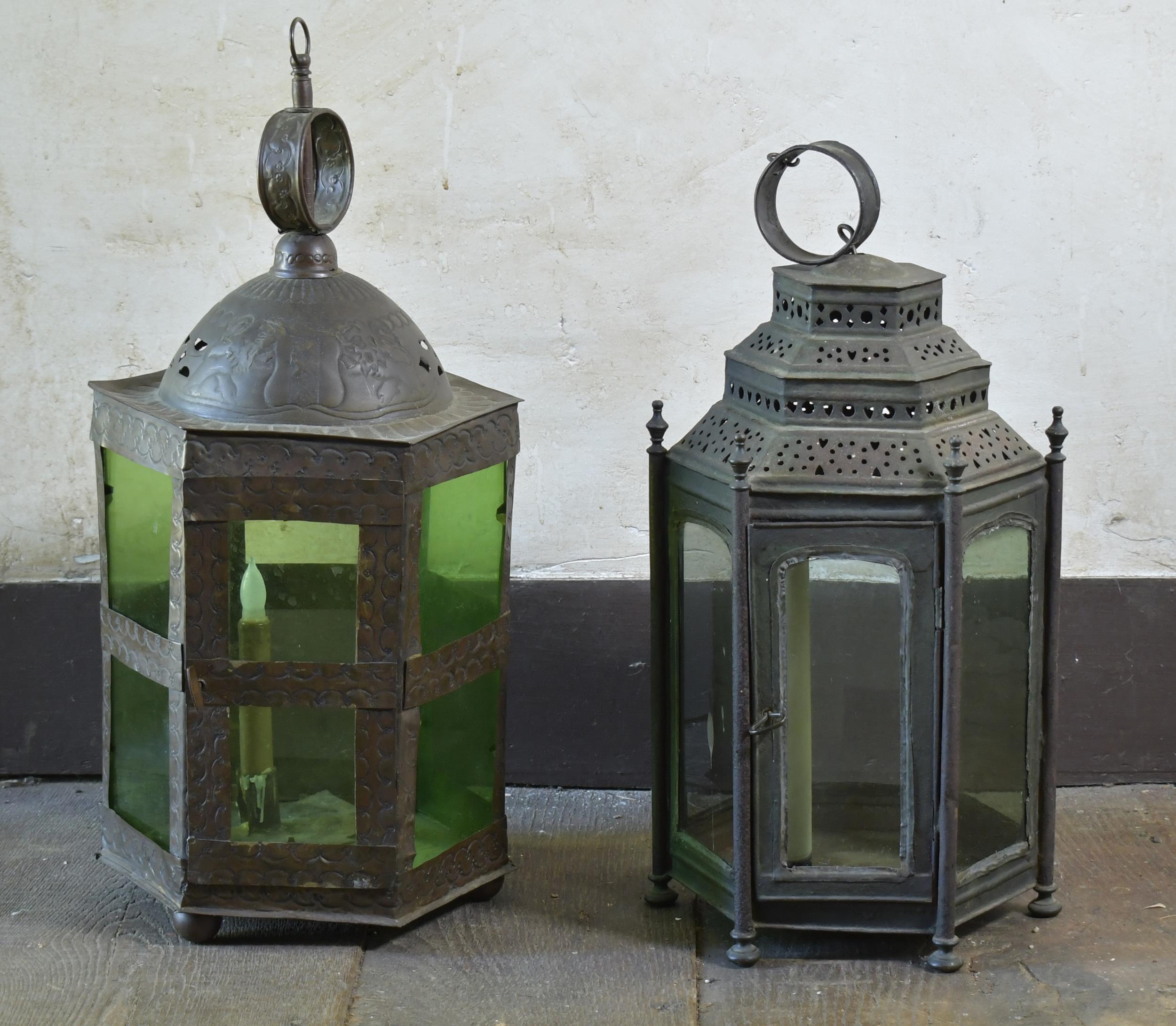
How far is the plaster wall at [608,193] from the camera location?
2.53 metres

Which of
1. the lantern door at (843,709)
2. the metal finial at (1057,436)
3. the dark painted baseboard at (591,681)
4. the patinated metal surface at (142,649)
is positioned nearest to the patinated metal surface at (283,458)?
the patinated metal surface at (142,649)

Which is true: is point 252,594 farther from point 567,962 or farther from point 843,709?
point 843,709

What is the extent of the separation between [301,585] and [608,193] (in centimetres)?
85

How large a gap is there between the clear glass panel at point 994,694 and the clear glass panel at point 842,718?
Result: 10cm

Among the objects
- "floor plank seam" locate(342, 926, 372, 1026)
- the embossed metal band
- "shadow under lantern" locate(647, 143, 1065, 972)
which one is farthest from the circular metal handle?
"floor plank seam" locate(342, 926, 372, 1026)

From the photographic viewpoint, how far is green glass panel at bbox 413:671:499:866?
2.29 metres

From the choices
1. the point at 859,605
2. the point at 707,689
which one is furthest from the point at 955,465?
the point at 707,689

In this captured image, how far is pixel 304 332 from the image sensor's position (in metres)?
2.06

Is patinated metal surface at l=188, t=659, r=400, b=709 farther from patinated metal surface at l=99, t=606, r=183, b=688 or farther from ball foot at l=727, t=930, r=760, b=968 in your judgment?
ball foot at l=727, t=930, r=760, b=968

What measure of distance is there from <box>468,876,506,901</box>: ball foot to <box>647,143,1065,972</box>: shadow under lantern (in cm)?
30

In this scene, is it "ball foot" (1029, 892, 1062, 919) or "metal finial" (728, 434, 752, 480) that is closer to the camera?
"metal finial" (728, 434, 752, 480)

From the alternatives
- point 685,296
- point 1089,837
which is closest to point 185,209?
point 685,296

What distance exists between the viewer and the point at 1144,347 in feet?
8.60

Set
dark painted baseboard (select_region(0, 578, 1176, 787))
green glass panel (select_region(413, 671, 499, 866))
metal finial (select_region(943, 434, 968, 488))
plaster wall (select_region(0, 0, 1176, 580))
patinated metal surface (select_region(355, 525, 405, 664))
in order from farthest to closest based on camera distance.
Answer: dark painted baseboard (select_region(0, 578, 1176, 787)) → plaster wall (select_region(0, 0, 1176, 580)) → green glass panel (select_region(413, 671, 499, 866)) → patinated metal surface (select_region(355, 525, 405, 664)) → metal finial (select_region(943, 434, 968, 488))
